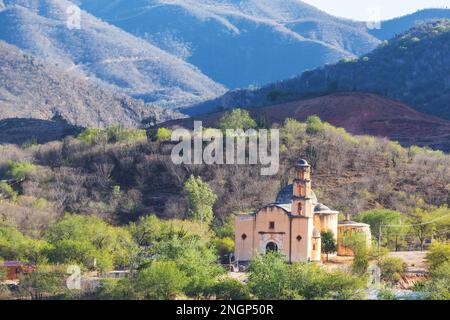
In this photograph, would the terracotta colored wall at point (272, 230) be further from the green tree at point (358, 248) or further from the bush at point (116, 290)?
the bush at point (116, 290)

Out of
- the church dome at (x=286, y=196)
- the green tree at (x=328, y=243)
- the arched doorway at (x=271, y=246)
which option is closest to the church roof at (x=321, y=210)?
the church dome at (x=286, y=196)

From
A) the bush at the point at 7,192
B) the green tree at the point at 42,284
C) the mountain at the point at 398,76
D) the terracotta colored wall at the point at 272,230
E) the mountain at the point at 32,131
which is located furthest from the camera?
the mountain at the point at 398,76

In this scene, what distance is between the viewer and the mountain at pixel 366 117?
99.1m

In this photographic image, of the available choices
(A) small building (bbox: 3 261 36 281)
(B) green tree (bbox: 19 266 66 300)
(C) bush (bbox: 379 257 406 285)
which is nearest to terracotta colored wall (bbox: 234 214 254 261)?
(C) bush (bbox: 379 257 406 285)

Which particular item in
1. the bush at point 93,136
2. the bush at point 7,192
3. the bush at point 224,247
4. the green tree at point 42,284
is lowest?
the green tree at point 42,284

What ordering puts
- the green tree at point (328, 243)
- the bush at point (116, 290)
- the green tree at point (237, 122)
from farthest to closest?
the green tree at point (237, 122), the green tree at point (328, 243), the bush at point (116, 290)

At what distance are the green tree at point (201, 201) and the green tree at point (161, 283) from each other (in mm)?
18928

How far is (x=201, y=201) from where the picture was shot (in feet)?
235

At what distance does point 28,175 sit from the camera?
3302 inches

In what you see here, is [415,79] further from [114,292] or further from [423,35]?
[114,292]

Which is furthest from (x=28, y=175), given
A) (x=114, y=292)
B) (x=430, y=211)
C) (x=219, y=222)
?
(x=114, y=292)

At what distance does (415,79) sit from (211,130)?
150 ft

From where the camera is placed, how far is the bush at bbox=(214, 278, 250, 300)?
→ 1928 inches
